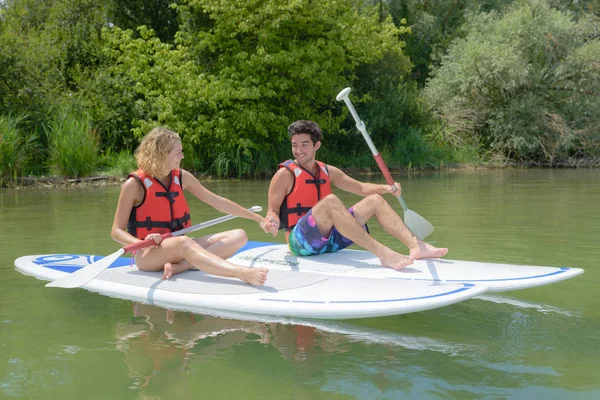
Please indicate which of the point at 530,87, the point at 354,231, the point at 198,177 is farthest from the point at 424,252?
the point at 530,87

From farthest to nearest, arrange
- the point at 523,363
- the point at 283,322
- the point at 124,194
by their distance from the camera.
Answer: the point at 124,194 < the point at 283,322 < the point at 523,363

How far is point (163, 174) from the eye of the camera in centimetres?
413

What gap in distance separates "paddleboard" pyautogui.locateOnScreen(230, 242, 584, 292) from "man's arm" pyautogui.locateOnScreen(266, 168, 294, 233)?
0.31m

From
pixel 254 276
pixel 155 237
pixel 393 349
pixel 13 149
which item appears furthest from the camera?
pixel 13 149

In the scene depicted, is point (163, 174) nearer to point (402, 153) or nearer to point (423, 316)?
point (423, 316)

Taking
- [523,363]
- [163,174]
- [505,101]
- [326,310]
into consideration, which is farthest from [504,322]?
[505,101]

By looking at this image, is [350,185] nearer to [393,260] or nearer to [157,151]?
[393,260]

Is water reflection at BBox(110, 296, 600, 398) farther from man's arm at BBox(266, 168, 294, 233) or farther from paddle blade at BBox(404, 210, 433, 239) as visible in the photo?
man's arm at BBox(266, 168, 294, 233)

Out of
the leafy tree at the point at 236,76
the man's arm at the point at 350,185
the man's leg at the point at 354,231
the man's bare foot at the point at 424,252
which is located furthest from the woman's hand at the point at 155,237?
the leafy tree at the point at 236,76

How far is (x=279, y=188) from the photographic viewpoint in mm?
4637

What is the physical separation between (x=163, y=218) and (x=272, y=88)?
1131 cm

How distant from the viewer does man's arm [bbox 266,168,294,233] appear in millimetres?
4621

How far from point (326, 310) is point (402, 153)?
14.4m

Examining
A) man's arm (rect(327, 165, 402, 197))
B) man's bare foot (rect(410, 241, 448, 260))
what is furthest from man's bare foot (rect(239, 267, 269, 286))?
man's arm (rect(327, 165, 402, 197))
